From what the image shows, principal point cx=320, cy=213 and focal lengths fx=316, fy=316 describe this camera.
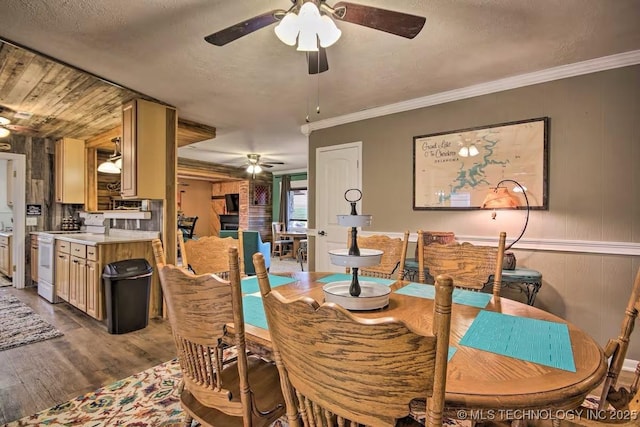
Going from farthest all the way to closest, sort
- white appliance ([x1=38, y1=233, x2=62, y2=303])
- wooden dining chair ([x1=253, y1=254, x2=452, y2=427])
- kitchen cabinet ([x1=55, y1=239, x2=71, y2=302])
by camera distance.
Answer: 1. white appliance ([x1=38, y1=233, x2=62, y2=303])
2. kitchen cabinet ([x1=55, y1=239, x2=71, y2=302])
3. wooden dining chair ([x1=253, y1=254, x2=452, y2=427])

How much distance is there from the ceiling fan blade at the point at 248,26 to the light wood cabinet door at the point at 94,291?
2753 millimetres

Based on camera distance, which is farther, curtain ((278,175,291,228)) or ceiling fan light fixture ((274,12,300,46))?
curtain ((278,175,291,228))

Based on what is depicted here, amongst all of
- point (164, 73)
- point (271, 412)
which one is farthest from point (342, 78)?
point (271, 412)

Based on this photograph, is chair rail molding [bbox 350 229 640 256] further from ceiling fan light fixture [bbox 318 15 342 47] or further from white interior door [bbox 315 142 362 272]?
ceiling fan light fixture [bbox 318 15 342 47]

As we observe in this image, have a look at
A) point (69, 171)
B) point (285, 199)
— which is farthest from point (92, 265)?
point (285, 199)

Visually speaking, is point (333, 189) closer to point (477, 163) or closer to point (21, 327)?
point (477, 163)

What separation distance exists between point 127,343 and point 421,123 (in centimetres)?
364

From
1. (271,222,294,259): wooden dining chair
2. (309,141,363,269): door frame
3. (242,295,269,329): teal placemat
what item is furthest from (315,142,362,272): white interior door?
(271,222,294,259): wooden dining chair

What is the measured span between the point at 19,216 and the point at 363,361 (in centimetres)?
638

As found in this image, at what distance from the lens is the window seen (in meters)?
9.32

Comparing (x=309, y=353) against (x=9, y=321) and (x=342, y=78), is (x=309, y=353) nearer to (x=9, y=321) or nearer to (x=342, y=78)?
(x=342, y=78)

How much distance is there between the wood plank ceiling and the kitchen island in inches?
60.1

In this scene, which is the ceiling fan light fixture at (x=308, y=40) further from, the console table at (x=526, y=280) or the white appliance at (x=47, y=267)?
the white appliance at (x=47, y=267)

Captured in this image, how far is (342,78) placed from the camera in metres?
2.93
